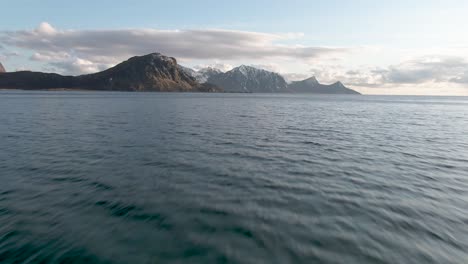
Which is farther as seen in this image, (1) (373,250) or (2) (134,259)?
(1) (373,250)

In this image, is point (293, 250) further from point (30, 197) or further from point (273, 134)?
point (273, 134)

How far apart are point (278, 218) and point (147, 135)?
94.9 feet

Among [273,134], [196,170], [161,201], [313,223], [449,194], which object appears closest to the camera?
[313,223]

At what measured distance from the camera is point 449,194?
1692 cm

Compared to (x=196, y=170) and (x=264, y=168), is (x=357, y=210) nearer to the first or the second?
(x=264, y=168)

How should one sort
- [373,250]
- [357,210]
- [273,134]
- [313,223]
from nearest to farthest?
[373,250] < [313,223] < [357,210] < [273,134]

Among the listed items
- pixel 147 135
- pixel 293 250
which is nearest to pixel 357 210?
pixel 293 250

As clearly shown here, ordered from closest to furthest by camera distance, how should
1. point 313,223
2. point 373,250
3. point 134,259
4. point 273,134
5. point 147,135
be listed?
point 134,259 < point 373,250 < point 313,223 < point 147,135 < point 273,134

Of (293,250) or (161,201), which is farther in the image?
(161,201)

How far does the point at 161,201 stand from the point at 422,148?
106 feet

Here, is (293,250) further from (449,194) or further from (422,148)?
(422,148)

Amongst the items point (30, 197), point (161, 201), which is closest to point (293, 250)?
point (161, 201)

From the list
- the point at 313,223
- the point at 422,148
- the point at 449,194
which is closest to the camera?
the point at 313,223

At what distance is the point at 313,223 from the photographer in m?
12.8
